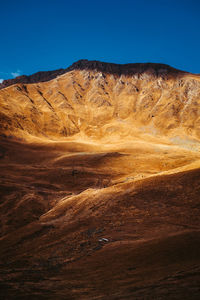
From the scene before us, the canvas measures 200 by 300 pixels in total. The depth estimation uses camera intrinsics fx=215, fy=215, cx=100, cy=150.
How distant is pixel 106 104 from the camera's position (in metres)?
70.2

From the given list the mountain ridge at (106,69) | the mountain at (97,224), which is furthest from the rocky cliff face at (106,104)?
the mountain at (97,224)

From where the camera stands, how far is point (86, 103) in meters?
73.2

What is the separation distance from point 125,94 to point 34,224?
6685cm

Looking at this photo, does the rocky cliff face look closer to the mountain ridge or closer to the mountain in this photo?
the mountain ridge

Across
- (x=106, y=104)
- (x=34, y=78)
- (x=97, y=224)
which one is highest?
(x=34, y=78)

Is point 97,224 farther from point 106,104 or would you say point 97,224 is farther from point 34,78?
point 34,78

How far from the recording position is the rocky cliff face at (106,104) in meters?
56.1

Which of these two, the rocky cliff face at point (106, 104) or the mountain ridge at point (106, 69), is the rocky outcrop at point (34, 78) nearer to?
the mountain ridge at point (106, 69)

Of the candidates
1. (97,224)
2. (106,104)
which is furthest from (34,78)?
(97,224)

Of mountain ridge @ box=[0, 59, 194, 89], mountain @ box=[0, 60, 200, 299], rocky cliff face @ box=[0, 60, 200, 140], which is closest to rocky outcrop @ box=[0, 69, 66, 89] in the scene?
mountain ridge @ box=[0, 59, 194, 89]

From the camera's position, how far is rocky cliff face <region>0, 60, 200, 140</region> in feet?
184

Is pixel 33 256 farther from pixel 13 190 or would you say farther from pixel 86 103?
pixel 86 103

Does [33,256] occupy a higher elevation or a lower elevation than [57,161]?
lower

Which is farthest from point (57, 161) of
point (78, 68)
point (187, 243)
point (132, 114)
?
point (78, 68)
